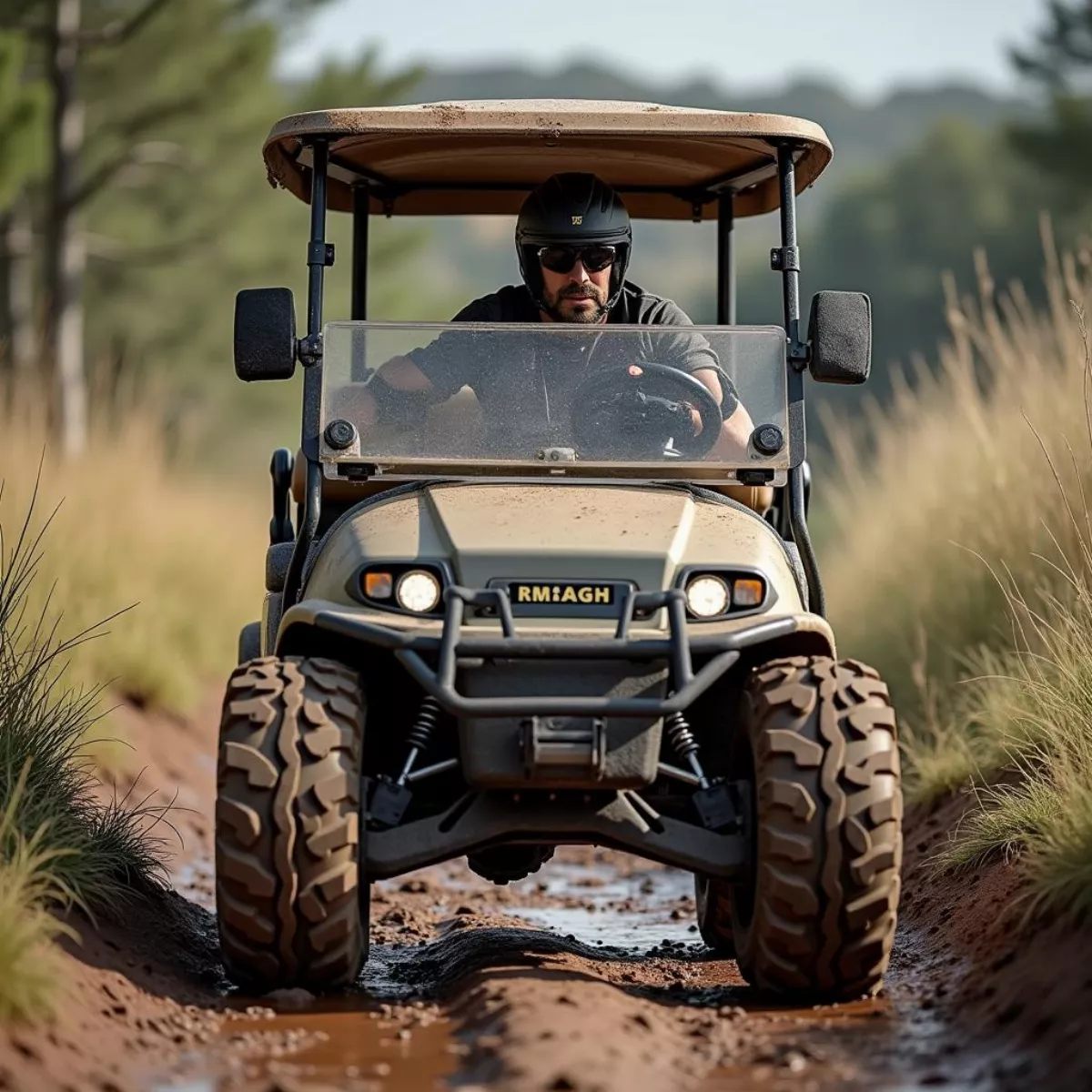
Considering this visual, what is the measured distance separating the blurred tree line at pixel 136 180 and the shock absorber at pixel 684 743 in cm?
825

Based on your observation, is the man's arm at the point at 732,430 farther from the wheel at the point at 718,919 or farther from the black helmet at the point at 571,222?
the wheel at the point at 718,919

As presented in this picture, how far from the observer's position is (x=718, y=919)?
6051 millimetres

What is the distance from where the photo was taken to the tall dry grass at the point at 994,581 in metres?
5.87

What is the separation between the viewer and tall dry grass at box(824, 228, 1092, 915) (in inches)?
231

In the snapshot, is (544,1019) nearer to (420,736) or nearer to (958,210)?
(420,736)

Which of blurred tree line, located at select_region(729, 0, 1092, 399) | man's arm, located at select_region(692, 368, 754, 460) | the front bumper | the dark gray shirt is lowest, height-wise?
blurred tree line, located at select_region(729, 0, 1092, 399)

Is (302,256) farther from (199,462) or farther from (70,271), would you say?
(70,271)

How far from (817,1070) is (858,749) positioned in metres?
0.80

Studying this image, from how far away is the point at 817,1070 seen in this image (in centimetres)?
430

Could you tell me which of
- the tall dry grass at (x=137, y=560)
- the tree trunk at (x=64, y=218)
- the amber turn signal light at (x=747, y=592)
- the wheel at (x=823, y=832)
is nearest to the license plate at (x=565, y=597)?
the amber turn signal light at (x=747, y=592)

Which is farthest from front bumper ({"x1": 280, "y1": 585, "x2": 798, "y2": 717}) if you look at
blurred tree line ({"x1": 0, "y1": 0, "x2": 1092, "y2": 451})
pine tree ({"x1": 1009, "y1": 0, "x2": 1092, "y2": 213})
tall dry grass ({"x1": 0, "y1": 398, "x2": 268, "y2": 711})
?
pine tree ({"x1": 1009, "y1": 0, "x2": 1092, "y2": 213})

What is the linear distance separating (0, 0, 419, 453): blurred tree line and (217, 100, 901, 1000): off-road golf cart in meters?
7.36

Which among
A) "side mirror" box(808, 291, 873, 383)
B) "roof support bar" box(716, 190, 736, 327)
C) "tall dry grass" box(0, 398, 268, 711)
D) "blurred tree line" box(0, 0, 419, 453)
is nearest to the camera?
"side mirror" box(808, 291, 873, 383)

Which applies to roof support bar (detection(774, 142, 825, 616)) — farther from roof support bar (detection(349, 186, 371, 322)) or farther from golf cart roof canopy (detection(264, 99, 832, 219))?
roof support bar (detection(349, 186, 371, 322))
